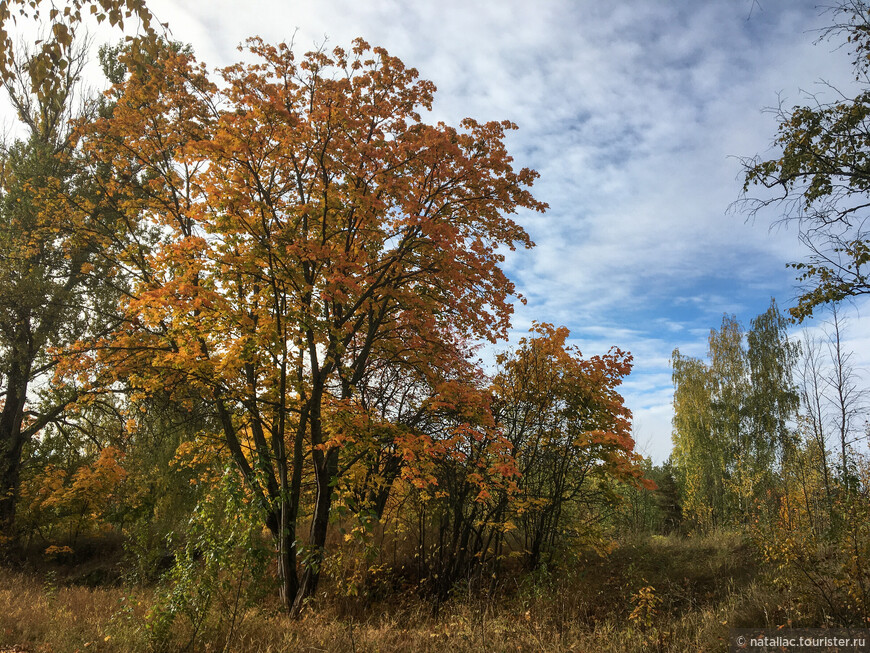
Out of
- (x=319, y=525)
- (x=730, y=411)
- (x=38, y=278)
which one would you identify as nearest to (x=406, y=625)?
(x=319, y=525)

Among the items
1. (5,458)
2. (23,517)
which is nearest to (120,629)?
(5,458)

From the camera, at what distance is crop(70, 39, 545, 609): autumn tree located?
291 inches

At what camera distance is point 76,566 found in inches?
528

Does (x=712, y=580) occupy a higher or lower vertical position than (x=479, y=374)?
lower

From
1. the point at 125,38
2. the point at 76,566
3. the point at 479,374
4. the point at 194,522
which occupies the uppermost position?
the point at 125,38

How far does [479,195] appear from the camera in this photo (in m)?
7.95

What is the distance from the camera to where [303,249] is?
721 cm

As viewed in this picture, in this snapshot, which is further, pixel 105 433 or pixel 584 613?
pixel 105 433

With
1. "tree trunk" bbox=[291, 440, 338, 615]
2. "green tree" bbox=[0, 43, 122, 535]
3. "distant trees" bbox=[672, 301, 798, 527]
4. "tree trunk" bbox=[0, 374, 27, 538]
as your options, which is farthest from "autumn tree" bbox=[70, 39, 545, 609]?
"distant trees" bbox=[672, 301, 798, 527]

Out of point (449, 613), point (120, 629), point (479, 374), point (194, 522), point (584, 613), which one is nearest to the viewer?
point (120, 629)

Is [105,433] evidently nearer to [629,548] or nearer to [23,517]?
[23,517]

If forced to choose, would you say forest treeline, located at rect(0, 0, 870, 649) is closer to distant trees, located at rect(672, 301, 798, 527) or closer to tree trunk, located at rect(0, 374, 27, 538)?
tree trunk, located at rect(0, 374, 27, 538)

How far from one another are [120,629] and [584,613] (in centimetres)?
698

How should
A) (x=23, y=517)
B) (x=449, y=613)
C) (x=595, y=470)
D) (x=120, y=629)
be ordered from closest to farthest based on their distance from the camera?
(x=120, y=629), (x=449, y=613), (x=595, y=470), (x=23, y=517)
